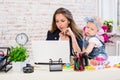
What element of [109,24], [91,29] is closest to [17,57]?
[91,29]

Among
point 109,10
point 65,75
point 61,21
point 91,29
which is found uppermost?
point 109,10

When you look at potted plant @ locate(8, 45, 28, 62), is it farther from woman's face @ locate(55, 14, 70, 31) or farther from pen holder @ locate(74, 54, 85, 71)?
woman's face @ locate(55, 14, 70, 31)

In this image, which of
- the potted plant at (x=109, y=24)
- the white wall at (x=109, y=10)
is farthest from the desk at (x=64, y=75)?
the white wall at (x=109, y=10)

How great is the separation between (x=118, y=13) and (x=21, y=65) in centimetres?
363

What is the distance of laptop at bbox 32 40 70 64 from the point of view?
6.15 feet

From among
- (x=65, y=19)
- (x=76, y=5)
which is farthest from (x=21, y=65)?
(x=76, y=5)

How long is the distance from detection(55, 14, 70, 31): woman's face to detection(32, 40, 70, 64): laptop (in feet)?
2.66

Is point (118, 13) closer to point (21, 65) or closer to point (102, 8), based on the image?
point (102, 8)

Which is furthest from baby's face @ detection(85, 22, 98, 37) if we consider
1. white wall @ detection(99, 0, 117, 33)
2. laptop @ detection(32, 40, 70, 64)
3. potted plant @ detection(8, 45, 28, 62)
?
white wall @ detection(99, 0, 117, 33)

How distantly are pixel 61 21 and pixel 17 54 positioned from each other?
97cm

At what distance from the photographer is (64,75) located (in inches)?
69.4

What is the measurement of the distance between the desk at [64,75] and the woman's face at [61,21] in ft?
2.91

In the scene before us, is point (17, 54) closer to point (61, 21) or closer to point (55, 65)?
point (55, 65)

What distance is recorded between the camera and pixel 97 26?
7.16 feet
